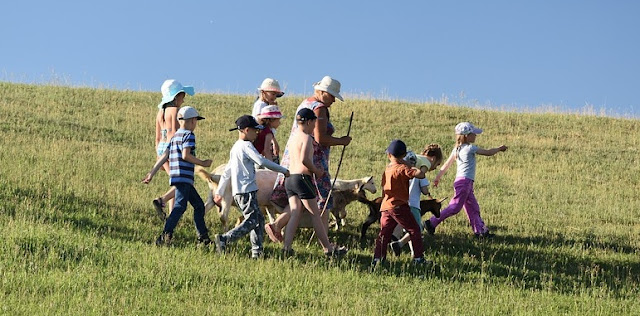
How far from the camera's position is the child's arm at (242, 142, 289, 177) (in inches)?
411

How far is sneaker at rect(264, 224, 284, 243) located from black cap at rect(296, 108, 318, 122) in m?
1.50

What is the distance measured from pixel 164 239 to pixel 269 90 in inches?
95.8

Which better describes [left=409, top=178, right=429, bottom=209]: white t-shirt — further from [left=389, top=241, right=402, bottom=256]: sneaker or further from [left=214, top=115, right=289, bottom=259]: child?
[left=214, top=115, right=289, bottom=259]: child

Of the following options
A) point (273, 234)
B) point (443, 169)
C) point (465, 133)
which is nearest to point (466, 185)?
point (443, 169)

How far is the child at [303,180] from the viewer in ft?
35.0

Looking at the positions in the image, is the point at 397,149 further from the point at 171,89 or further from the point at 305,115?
the point at 171,89

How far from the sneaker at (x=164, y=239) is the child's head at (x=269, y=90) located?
226 centimetres

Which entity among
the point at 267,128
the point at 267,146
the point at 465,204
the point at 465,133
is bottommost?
the point at 465,204

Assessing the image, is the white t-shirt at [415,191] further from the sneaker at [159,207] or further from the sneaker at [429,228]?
the sneaker at [159,207]

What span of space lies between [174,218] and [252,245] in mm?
1044

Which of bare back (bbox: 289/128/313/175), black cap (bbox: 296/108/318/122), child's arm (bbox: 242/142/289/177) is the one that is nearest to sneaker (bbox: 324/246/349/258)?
bare back (bbox: 289/128/313/175)

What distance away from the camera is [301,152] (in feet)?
35.0

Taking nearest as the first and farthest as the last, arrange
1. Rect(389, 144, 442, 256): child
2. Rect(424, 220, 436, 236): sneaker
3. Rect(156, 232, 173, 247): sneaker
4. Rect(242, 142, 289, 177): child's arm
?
1. Rect(242, 142, 289, 177): child's arm
2. Rect(156, 232, 173, 247): sneaker
3. Rect(389, 144, 442, 256): child
4. Rect(424, 220, 436, 236): sneaker

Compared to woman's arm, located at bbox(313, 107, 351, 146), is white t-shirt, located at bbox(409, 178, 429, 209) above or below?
below
